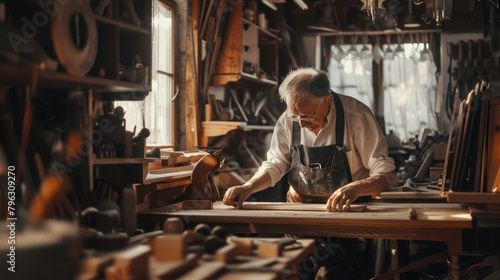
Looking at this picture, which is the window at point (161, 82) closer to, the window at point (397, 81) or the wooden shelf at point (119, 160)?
the wooden shelf at point (119, 160)

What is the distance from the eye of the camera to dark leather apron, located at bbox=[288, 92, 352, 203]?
4.33 meters

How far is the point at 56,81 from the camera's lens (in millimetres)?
2705

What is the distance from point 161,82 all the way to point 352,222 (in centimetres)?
271

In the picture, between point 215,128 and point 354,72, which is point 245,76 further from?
point 354,72

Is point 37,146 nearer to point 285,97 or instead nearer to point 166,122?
point 285,97

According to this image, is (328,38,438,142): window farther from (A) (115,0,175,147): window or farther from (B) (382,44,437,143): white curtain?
(A) (115,0,175,147): window

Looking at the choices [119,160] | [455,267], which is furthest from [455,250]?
[119,160]

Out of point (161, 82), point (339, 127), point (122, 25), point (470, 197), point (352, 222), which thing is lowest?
point (352, 222)

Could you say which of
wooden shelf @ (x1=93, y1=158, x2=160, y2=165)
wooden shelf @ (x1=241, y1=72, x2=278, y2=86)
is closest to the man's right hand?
wooden shelf @ (x1=93, y1=158, x2=160, y2=165)

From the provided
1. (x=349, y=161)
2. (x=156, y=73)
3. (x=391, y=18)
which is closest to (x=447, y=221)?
(x=349, y=161)

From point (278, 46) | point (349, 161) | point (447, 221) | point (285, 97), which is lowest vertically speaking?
point (447, 221)

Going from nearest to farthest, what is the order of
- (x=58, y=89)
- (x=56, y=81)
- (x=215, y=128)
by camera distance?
(x=56, y=81) → (x=58, y=89) → (x=215, y=128)

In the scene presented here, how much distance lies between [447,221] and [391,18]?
5795 millimetres

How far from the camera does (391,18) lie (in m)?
8.78
